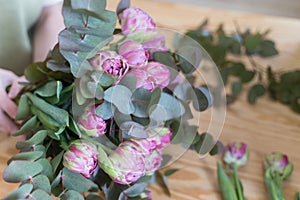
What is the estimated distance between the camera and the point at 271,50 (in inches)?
39.3

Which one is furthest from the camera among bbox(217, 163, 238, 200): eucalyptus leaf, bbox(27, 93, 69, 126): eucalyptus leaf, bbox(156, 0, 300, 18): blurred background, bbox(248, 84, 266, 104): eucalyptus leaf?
bbox(156, 0, 300, 18): blurred background

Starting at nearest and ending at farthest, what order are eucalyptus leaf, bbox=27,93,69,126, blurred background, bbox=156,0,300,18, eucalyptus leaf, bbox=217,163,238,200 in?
eucalyptus leaf, bbox=27,93,69,126 < eucalyptus leaf, bbox=217,163,238,200 < blurred background, bbox=156,0,300,18

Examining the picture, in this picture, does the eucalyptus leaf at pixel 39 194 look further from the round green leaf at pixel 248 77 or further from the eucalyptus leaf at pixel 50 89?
the round green leaf at pixel 248 77

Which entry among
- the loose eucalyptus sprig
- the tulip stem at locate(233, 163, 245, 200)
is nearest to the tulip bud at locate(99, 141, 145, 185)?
the tulip stem at locate(233, 163, 245, 200)

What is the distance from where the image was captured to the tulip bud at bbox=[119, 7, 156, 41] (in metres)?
0.65

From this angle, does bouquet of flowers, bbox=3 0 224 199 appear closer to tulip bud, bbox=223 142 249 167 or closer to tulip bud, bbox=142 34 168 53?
tulip bud, bbox=142 34 168 53

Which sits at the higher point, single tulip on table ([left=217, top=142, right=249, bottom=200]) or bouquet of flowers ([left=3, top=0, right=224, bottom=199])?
bouquet of flowers ([left=3, top=0, right=224, bottom=199])

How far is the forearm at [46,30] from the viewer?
0.95 meters

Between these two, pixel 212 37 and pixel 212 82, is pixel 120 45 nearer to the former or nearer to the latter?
pixel 212 82

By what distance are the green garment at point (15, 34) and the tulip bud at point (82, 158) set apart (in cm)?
41

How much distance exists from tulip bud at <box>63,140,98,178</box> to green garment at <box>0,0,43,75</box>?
0.41m

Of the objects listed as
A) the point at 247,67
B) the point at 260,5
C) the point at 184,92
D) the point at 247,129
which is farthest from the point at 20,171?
the point at 260,5

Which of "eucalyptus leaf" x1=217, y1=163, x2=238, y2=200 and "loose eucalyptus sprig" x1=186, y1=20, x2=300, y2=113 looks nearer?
"eucalyptus leaf" x1=217, y1=163, x2=238, y2=200

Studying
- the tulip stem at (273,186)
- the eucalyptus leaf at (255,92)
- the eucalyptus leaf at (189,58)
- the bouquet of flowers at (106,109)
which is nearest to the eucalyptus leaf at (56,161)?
the bouquet of flowers at (106,109)
